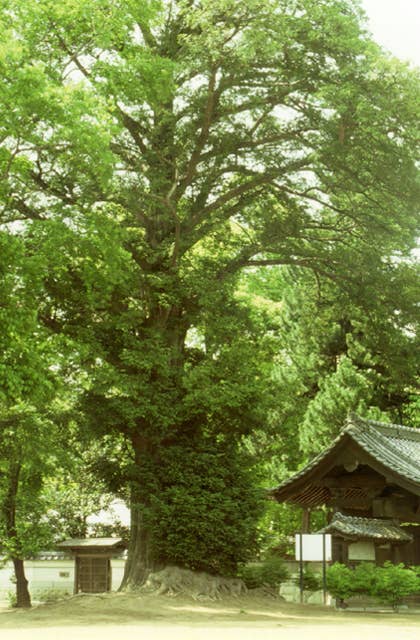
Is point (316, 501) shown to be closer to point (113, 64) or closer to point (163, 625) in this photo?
point (163, 625)

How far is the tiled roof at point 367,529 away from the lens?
2023 cm

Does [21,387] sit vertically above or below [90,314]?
below

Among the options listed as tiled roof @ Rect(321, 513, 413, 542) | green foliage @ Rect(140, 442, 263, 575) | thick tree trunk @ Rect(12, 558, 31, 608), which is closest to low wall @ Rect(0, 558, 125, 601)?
thick tree trunk @ Rect(12, 558, 31, 608)

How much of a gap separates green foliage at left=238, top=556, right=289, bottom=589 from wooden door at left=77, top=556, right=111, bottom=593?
12.4 metres

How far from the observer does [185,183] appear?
2453 centimetres

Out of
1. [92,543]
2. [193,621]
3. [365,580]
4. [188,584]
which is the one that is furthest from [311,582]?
[92,543]

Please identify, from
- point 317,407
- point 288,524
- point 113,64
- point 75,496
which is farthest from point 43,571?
point 113,64

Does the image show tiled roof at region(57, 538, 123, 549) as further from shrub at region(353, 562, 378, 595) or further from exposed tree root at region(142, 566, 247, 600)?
shrub at region(353, 562, 378, 595)

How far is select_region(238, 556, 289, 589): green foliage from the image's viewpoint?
24531 millimetres

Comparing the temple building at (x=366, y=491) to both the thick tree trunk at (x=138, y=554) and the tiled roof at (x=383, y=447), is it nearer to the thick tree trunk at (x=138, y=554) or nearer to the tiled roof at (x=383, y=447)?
the tiled roof at (x=383, y=447)

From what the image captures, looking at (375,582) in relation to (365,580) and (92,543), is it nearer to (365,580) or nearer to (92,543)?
(365,580)

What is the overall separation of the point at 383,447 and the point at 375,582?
3.64m

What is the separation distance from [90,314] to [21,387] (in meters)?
5.04

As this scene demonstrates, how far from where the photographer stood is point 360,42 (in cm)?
2123
